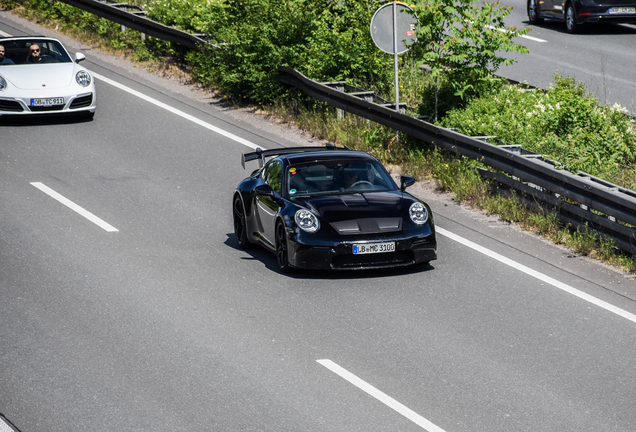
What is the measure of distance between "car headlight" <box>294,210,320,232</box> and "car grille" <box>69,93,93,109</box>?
912 cm

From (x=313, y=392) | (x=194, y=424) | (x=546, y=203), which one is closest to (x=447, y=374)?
(x=313, y=392)

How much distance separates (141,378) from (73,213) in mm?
5657

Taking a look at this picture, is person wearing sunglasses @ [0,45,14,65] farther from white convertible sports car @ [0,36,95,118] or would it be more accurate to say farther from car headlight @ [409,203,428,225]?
car headlight @ [409,203,428,225]

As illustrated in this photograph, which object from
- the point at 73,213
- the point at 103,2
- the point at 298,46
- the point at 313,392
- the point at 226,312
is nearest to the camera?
the point at 313,392

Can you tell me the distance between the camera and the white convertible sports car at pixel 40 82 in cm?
1769

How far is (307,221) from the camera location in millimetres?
10125

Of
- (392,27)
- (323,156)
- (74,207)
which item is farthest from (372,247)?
(392,27)

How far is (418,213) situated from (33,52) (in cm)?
1113

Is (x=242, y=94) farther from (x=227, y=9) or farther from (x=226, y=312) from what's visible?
(x=226, y=312)

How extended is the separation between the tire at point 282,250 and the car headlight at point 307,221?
24 cm

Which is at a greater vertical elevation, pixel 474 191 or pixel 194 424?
pixel 194 424

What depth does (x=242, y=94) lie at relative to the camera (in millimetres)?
19375

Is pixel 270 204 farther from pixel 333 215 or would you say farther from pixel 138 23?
pixel 138 23

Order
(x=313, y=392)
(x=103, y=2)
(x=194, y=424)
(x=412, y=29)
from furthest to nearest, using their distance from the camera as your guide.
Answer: (x=103, y=2), (x=412, y=29), (x=313, y=392), (x=194, y=424)
